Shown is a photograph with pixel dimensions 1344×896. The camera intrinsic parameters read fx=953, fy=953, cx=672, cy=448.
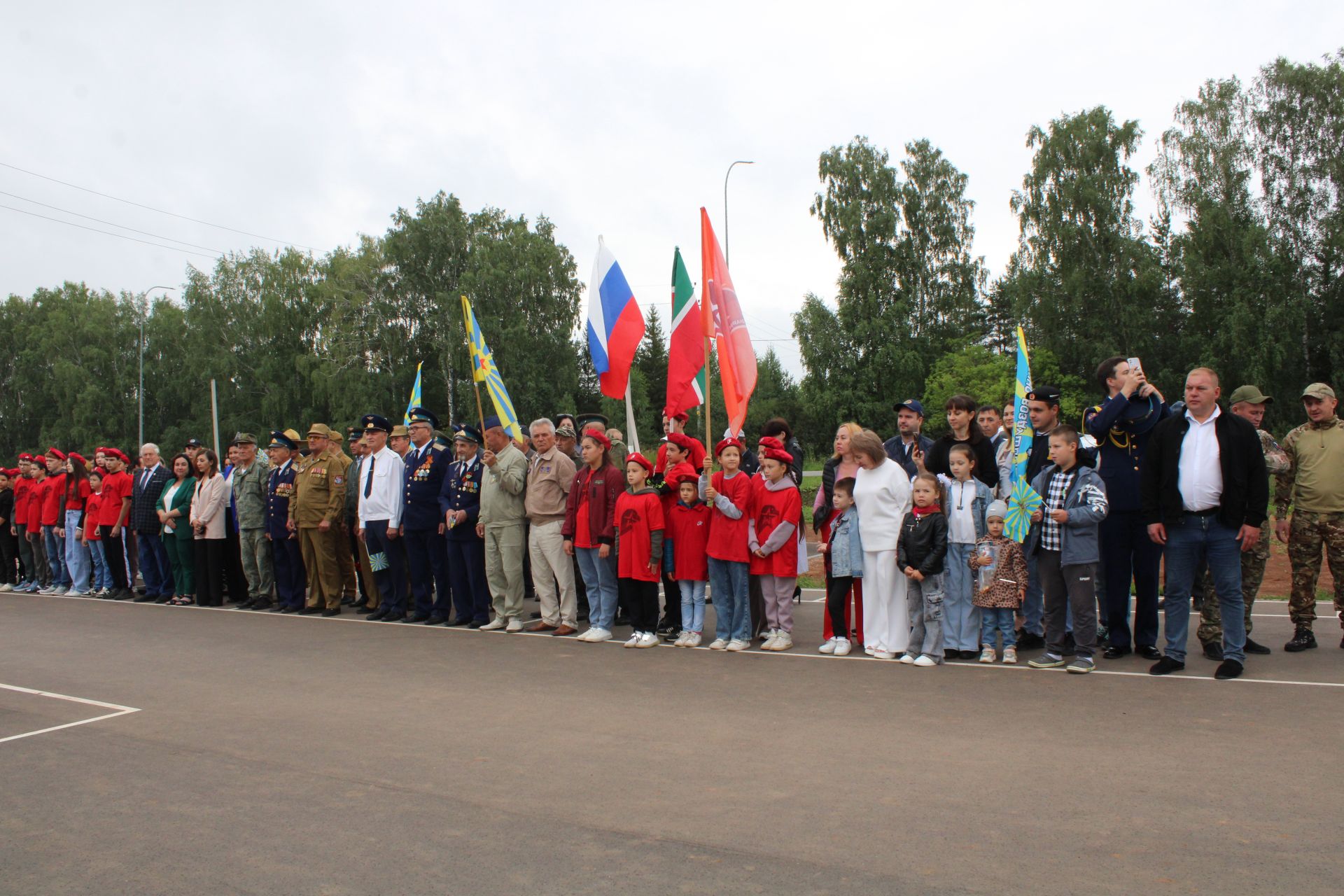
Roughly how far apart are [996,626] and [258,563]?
9.26 m

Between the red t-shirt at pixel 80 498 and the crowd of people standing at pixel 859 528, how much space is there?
4.10 m

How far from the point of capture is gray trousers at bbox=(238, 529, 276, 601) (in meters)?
12.4

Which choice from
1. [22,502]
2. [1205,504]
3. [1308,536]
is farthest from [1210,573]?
[22,502]

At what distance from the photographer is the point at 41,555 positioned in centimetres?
1574

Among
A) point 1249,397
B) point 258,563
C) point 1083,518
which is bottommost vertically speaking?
point 258,563

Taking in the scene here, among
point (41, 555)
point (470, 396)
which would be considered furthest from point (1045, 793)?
point (470, 396)

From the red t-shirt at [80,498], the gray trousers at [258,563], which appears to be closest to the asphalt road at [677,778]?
the gray trousers at [258,563]

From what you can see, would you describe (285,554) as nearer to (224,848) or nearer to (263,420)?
(224,848)

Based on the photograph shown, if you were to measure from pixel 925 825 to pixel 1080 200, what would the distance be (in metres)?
39.3

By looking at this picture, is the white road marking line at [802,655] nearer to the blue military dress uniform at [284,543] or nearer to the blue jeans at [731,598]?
the blue jeans at [731,598]

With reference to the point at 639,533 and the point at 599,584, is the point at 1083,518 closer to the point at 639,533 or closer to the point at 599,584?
the point at 639,533

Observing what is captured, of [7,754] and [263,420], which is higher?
[263,420]

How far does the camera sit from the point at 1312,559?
7.73m

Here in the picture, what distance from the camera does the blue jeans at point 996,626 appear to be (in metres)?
7.60
